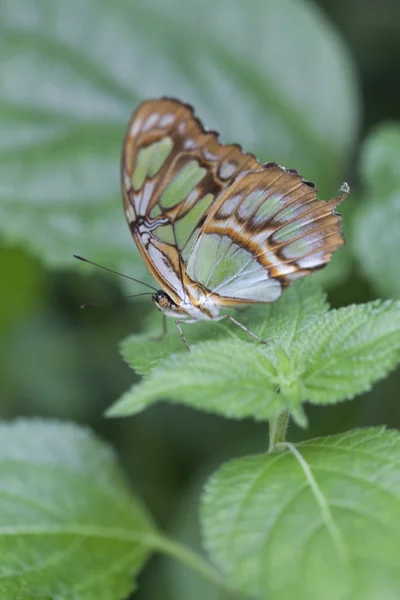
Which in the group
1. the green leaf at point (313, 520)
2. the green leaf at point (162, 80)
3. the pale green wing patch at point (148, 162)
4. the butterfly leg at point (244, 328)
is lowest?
the green leaf at point (313, 520)

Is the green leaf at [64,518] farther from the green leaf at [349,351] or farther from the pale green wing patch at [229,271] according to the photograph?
the green leaf at [349,351]

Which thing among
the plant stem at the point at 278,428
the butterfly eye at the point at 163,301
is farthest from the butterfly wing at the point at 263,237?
the plant stem at the point at 278,428

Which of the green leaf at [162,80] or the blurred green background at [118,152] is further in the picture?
the green leaf at [162,80]

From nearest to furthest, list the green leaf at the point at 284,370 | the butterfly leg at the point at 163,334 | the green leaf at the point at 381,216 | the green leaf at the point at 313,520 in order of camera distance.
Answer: the green leaf at the point at 313,520, the green leaf at the point at 284,370, the butterfly leg at the point at 163,334, the green leaf at the point at 381,216

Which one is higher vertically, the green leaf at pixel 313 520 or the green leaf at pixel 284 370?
the green leaf at pixel 284 370

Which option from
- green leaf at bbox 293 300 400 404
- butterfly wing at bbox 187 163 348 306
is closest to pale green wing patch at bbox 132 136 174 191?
butterfly wing at bbox 187 163 348 306
